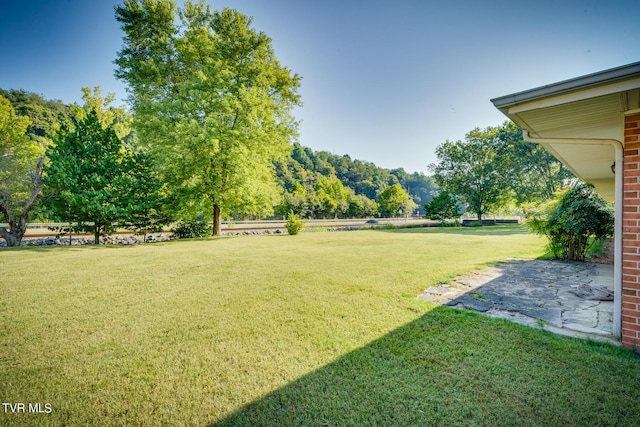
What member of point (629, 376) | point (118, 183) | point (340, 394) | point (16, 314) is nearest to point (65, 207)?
→ point (118, 183)

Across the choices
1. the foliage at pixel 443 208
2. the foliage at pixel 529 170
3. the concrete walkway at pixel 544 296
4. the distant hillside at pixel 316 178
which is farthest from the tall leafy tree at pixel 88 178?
the foliage at pixel 529 170

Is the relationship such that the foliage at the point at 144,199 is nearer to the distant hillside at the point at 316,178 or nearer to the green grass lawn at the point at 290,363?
the distant hillside at the point at 316,178

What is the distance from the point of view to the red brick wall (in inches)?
105

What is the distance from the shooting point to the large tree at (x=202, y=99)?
13.6m

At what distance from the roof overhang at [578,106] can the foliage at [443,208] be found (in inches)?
1230

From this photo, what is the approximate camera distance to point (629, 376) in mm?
2234

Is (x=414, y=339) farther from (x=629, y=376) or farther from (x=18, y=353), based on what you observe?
(x=18, y=353)

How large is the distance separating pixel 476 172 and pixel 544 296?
3481 cm

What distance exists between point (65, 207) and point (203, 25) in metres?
12.4

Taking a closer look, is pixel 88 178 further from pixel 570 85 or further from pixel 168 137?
pixel 570 85

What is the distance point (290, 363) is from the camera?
8.18 feet

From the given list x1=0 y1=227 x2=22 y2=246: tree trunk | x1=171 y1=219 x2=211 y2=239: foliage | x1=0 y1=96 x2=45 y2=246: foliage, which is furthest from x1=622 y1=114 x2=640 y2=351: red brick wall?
x1=0 y1=227 x2=22 y2=246: tree trunk

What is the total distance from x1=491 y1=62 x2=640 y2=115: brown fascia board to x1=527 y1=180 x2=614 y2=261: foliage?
21.4 ft

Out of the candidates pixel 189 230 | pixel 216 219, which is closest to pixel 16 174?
pixel 189 230
